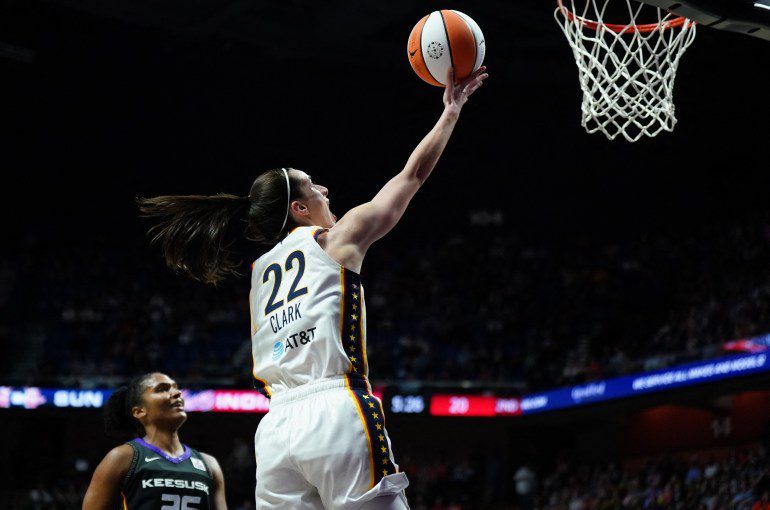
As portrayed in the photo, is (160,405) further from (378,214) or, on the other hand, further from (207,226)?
(378,214)

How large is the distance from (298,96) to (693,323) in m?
9.19

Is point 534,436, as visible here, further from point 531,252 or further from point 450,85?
point 450,85

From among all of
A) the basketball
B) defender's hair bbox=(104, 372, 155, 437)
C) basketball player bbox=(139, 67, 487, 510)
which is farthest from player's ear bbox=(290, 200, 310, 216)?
defender's hair bbox=(104, 372, 155, 437)

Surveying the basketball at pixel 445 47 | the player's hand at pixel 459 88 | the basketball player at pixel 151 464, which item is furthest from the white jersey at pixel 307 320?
the basketball player at pixel 151 464

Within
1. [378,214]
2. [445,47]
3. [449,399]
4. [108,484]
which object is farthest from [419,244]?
[378,214]

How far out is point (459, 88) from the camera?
3.41 meters

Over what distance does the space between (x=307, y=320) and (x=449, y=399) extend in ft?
43.2

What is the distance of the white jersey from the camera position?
9.23 ft

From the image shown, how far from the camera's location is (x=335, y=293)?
2877 millimetres

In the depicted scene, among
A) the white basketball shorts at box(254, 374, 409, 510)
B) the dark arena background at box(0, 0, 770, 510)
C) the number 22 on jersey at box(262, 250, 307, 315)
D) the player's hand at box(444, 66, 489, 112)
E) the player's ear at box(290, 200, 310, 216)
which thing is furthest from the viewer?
the dark arena background at box(0, 0, 770, 510)

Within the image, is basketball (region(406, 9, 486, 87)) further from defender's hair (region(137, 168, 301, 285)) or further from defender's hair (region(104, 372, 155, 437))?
defender's hair (region(104, 372, 155, 437))

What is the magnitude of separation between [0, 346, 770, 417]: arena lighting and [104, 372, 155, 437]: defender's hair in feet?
29.7

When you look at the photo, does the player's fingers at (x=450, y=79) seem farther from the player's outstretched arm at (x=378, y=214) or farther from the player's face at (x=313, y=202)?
the player's face at (x=313, y=202)

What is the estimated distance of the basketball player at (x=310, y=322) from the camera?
265 centimetres
